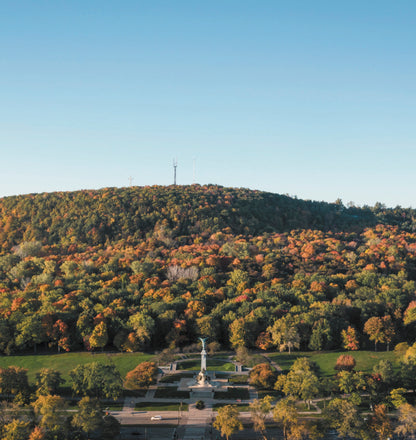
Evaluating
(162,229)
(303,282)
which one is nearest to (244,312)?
(303,282)

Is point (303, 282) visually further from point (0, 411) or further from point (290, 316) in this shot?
point (0, 411)

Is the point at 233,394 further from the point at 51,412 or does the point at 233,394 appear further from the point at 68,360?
the point at 68,360

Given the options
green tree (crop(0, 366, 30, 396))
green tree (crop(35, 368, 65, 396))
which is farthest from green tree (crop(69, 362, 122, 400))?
green tree (crop(0, 366, 30, 396))

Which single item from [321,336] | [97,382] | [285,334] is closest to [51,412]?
[97,382]

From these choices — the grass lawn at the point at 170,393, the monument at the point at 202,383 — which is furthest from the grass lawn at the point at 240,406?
the grass lawn at the point at 170,393

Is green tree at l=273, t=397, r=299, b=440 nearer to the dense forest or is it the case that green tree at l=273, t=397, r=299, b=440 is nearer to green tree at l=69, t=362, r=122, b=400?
green tree at l=69, t=362, r=122, b=400
